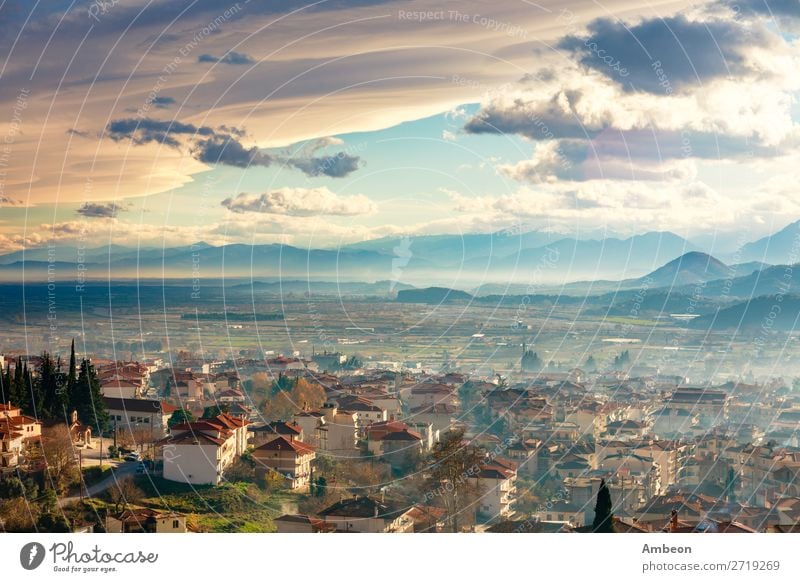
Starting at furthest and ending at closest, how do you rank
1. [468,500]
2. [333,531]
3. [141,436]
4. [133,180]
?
1. [133,180]
2. [141,436]
3. [468,500]
4. [333,531]

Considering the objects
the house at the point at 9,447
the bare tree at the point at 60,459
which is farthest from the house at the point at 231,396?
the house at the point at 9,447

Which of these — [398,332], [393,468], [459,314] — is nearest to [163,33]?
[393,468]

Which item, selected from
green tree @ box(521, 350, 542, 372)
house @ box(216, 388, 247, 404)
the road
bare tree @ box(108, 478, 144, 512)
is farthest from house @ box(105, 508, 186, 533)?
green tree @ box(521, 350, 542, 372)

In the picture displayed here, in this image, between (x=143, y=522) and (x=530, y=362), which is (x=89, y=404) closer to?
(x=143, y=522)

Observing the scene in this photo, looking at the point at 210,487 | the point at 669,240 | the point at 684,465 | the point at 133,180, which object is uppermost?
the point at 133,180

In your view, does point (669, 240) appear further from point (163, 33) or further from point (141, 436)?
point (141, 436)

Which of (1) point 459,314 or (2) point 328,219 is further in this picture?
(1) point 459,314
